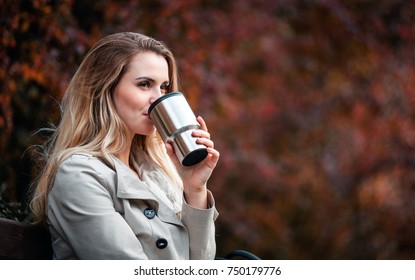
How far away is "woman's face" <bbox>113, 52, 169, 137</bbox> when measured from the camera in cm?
295

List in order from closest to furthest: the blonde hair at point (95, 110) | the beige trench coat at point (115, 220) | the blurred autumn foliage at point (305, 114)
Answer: the beige trench coat at point (115, 220)
the blonde hair at point (95, 110)
the blurred autumn foliage at point (305, 114)

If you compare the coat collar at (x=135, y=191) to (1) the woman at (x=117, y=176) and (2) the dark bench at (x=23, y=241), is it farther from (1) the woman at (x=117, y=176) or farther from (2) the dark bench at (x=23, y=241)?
(2) the dark bench at (x=23, y=241)

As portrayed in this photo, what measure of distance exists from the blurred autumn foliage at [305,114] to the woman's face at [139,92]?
6.96ft

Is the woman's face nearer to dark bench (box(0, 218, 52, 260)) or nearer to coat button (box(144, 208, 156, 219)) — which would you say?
coat button (box(144, 208, 156, 219))

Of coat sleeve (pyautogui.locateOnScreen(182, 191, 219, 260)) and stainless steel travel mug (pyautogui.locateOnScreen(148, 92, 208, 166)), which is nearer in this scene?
stainless steel travel mug (pyautogui.locateOnScreen(148, 92, 208, 166))

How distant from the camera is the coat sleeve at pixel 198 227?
2945 mm

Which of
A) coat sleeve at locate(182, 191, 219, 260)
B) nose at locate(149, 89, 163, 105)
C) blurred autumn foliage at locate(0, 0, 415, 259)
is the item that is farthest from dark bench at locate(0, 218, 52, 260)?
blurred autumn foliage at locate(0, 0, 415, 259)

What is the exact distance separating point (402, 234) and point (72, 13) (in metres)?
5.35

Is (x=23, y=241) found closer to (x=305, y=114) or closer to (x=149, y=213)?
(x=149, y=213)

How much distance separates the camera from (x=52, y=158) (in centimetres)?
286

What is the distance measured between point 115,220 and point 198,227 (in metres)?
0.43

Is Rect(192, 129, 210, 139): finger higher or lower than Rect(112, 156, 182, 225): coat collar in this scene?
higher

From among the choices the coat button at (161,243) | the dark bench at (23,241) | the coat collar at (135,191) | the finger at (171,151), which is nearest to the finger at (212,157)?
the finger at (171,151)

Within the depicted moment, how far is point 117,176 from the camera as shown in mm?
2814
